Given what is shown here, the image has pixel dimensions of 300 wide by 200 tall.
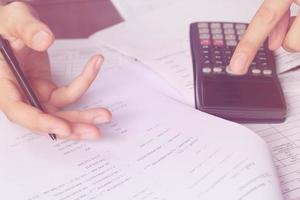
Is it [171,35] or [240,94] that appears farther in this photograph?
[171,35]

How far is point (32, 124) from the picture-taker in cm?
43

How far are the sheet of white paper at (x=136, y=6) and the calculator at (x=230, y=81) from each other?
117 millimetres

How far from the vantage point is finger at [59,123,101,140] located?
422 mm

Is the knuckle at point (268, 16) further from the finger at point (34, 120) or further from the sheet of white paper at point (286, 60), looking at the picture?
the finger at point (34, 120)

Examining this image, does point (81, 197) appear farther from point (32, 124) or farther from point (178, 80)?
point (178, 80)

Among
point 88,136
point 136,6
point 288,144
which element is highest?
point 136,6

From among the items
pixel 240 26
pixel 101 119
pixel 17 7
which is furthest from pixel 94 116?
pixel 240 26

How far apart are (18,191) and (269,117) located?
26cm

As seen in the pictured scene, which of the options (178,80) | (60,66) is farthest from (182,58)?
(60,66)

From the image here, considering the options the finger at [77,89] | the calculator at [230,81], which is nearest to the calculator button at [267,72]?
the calculator at [230,81]

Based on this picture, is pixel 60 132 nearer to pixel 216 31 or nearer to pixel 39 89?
pixel 39 89

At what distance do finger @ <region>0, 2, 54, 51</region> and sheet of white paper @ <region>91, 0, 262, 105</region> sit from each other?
0.50 feet

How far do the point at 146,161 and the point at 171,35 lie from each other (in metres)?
0.25

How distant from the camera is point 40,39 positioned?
1.35ft
